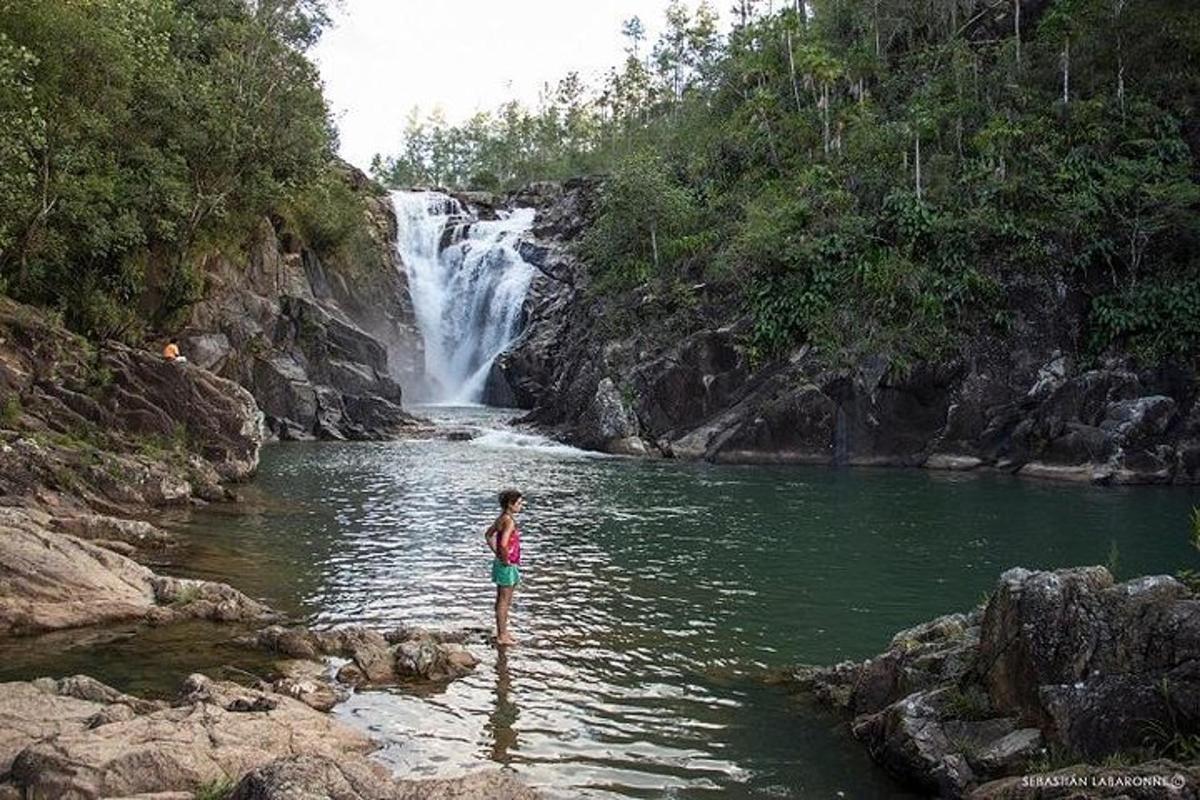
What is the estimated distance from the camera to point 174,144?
30344 mm

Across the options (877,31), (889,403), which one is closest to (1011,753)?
(889,403)

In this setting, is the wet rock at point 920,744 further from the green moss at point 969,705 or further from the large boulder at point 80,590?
the large boulder at point 80,590

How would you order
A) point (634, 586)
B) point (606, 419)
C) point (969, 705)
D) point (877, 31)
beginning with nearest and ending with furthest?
point (969, 705), point (634, 586), point (606, 419), point (877, 31)

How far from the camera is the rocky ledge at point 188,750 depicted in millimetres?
6531

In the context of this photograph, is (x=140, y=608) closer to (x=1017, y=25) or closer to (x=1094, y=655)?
(x=1094, y=655)

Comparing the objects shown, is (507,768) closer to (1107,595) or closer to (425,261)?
(1107,595)

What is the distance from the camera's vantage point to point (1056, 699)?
25.9ft

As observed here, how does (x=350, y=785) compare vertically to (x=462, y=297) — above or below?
below

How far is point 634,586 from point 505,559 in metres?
4.22

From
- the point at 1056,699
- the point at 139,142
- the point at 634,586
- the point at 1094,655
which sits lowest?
the point at 634,586

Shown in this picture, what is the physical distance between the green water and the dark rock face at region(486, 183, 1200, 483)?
351cm

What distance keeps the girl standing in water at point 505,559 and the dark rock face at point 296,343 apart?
27353mm

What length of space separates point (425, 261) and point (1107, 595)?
54027mm

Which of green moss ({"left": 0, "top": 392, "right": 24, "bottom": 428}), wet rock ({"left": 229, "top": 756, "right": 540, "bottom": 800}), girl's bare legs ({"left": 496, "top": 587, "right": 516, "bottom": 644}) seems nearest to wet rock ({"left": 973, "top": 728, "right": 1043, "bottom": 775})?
wet rock ({"left": 229, "top": 756, "right": 540, "bottom": 800})
